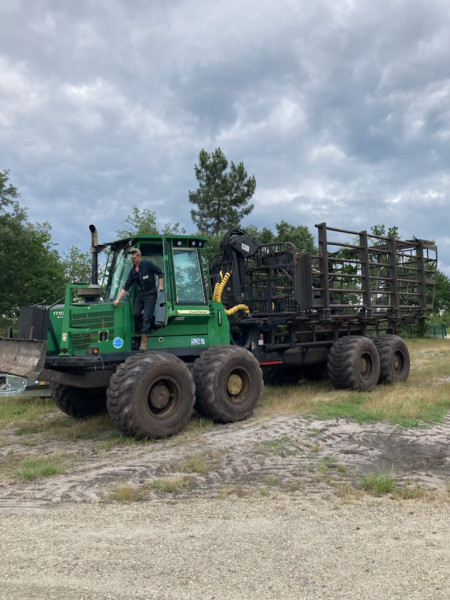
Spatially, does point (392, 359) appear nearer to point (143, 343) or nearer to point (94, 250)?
point (143, 343)

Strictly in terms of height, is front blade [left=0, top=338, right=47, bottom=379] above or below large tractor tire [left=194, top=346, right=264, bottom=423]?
above

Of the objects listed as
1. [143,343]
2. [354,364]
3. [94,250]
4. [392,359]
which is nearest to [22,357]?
[143,343]

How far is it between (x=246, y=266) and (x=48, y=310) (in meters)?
5.08

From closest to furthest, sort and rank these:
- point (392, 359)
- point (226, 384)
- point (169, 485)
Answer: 1. point (169, 485)
2. point (226, 384)
3. point (392, 359)

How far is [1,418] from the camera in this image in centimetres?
1026

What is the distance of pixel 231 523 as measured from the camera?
4.74 metres

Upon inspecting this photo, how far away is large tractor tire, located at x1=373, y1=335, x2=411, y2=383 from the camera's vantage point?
44.1 ft

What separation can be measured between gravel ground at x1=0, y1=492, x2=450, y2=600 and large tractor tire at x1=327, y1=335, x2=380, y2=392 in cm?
684

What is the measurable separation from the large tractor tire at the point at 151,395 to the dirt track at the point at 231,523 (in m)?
0.35

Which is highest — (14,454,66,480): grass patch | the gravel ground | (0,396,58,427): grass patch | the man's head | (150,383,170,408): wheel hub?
the man's head

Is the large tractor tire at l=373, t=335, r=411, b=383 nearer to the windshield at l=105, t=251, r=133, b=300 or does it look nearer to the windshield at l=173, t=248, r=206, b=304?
the windshield at l=173, t=248, r=206, b=304

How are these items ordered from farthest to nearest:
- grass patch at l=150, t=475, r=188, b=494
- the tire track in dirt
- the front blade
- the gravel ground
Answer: the front blade
the tire track in dirt
grass patch at l=150, t=475, r=188, b=494
the gravel ground

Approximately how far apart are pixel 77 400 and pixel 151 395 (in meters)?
2.40

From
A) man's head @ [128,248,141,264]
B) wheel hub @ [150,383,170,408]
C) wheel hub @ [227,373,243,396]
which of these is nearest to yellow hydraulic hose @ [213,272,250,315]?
wheel hub @ [227,373,243,396]
